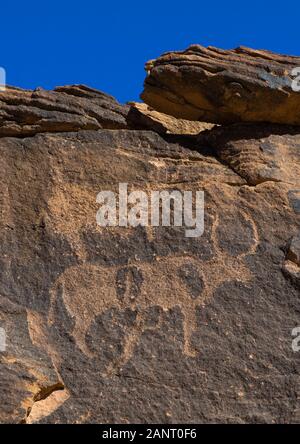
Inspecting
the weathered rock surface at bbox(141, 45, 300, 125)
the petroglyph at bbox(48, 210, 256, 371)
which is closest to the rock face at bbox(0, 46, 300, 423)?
the petroglyph at bbox(48, 210, 256, 371)

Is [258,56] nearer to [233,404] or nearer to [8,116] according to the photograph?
[8,116]

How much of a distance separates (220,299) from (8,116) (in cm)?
256

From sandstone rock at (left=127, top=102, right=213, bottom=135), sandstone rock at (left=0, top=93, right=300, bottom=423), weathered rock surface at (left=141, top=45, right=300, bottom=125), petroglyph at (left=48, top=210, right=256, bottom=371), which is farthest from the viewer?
sandstone rock at (left=127, top=102, right=213, bottom=135)

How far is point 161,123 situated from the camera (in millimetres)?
7195

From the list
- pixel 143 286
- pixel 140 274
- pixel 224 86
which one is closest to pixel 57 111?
pixel 224 86

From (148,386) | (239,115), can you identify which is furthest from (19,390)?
(239,115)

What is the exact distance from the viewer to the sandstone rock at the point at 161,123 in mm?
6980

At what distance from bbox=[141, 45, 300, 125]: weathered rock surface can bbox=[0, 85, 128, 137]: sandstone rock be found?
0.41 meters

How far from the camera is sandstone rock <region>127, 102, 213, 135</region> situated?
22.9 feet

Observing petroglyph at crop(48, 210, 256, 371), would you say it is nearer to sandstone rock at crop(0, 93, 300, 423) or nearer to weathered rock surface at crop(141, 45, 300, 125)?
sandstone rock at crop(0, 93, 300, 423)

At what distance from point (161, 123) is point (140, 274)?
175cm

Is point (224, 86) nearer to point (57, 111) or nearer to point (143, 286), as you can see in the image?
point (57, 111)

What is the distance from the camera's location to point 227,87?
6.71 metres

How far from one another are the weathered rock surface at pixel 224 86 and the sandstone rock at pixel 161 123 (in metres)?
0.17
